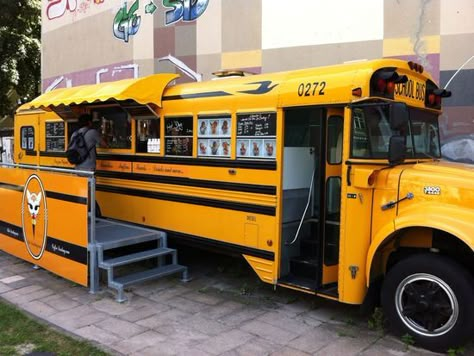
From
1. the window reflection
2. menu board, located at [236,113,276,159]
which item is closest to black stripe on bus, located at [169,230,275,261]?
menu board, located at [236,113,276,159]

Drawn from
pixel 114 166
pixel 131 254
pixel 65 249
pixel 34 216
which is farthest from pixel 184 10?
pixel 65 249

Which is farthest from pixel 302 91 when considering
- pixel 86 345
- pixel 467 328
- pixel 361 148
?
pixel 86 345

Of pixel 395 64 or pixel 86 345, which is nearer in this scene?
pixel 86 345

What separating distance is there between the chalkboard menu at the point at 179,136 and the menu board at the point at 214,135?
18cm

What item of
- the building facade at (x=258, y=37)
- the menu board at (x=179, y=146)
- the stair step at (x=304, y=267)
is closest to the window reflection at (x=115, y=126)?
the menu board at (x=179, y=146)

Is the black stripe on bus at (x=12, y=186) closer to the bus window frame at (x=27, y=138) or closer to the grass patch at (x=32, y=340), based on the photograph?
the bus window frame at (x=27, y=138)

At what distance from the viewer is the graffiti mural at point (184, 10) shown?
1108 cm

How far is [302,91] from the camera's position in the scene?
4668 millimetres

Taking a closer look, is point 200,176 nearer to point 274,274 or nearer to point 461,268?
point 274,274

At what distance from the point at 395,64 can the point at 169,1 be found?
8.56 meters

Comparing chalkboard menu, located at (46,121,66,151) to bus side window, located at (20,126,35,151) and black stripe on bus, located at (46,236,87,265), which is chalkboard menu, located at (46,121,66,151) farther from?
black stripe on bus, located at (46,236,87,265)

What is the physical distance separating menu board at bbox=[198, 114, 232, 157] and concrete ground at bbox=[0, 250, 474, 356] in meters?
1.62

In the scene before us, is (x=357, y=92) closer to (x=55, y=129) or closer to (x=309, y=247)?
(x=309, y=247)

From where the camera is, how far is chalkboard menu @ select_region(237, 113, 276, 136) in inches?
194
